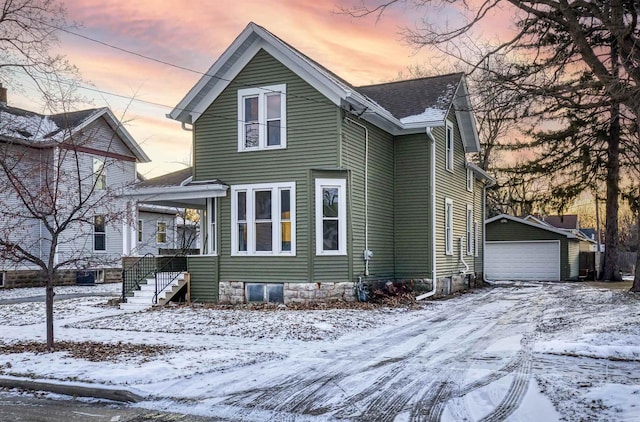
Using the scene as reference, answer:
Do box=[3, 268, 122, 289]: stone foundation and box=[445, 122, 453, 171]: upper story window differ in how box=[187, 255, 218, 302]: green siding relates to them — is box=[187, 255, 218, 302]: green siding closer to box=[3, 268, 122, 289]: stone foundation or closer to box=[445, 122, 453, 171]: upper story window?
box=[3, 268, 122, 289]: stone foundation

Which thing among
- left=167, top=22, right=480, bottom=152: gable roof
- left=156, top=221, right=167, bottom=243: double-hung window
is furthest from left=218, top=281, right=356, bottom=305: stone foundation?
left=156, top=221, right=167, bottom=243: double-hung window

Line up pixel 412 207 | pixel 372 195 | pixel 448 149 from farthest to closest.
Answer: pixel 448 149, pixel 412 207, pixel 372 195

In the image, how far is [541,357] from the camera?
8.74 m

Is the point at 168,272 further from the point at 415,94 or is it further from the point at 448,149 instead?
the point at 448,149

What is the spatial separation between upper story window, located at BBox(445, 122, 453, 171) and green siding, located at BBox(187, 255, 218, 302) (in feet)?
30.7

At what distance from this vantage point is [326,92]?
15.7 metres

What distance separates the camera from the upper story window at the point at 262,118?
643 inches

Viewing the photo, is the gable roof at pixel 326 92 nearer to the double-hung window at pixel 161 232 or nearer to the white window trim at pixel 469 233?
the white window trim at pixel 469 233

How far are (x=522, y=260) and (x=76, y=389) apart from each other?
2818cm

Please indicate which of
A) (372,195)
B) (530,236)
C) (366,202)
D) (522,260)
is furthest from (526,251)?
(366,202)

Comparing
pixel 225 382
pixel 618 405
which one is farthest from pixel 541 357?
pixel 225 382

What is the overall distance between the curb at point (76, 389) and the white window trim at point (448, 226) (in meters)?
15.1

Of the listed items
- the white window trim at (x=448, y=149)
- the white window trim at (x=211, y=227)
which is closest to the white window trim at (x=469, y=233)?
the white window trim at (x=448, y=149)

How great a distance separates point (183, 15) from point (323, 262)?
7600 millimetres
